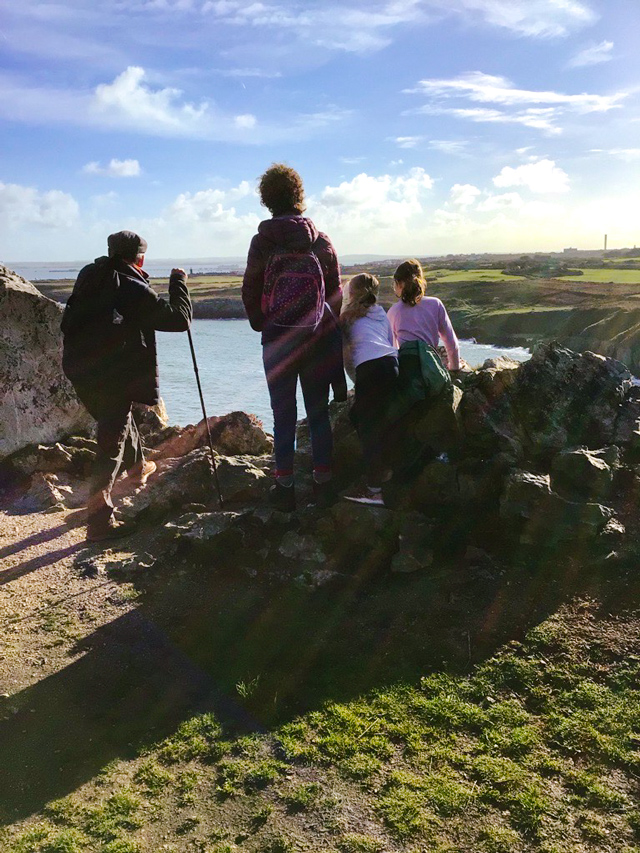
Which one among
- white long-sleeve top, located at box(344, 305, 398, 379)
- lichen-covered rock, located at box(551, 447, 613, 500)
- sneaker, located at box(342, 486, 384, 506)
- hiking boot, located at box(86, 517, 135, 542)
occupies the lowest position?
hiking boot, located at box(86, 517, 135, 542)

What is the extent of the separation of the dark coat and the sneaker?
6.69 feet

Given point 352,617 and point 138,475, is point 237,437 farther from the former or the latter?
point 352,617

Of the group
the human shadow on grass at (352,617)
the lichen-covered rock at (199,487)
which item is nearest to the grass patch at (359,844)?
the human shadow on grass at (352,617)

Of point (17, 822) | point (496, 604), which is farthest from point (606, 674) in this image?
point (17, 822)

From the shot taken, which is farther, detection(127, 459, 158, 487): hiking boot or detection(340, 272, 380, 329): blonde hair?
detection(127, 459, 158, 487): hiking boot

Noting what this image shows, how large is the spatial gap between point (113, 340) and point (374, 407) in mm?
3177

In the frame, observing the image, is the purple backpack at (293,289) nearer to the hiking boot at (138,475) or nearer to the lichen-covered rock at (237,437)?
the hiking boot at (138,475)

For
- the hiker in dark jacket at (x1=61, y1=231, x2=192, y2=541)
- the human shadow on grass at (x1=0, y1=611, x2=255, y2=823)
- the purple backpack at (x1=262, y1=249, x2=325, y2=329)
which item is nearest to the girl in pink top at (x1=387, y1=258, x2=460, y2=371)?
the purple backpack at (x1=262, y1=249, x2=325, y2=329)

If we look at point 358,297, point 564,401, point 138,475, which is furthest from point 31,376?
point 564,401

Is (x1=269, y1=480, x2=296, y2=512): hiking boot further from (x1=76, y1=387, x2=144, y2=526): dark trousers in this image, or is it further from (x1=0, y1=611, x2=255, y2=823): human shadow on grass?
(x1=76, y1=387, x2=144, y2=526): dark trousers

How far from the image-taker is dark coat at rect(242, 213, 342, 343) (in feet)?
21.4

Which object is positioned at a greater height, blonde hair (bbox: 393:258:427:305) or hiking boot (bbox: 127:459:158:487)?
blonde hair (bbox: 393:258:427:305)

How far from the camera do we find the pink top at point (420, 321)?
776 cm

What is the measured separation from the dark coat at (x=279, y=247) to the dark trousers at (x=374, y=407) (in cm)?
83
